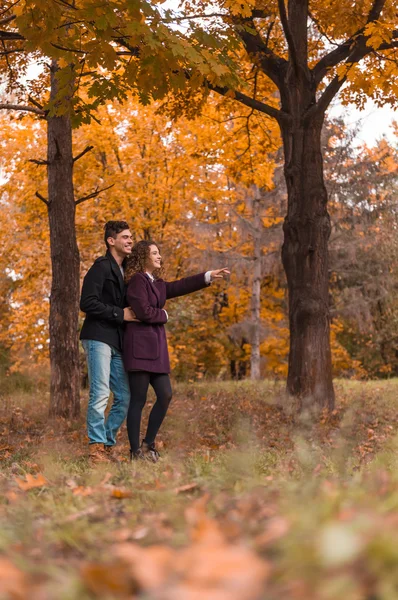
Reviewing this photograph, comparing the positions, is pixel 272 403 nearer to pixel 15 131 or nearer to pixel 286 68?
pixel 286 68

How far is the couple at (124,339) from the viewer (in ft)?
22.0

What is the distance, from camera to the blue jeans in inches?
264

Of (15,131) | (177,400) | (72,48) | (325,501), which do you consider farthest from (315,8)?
(325,501)

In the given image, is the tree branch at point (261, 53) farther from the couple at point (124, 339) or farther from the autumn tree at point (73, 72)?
the couple at point (124, 339)

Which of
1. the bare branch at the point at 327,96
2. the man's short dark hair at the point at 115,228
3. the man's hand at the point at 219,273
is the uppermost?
the bare branch at the point at 327,96

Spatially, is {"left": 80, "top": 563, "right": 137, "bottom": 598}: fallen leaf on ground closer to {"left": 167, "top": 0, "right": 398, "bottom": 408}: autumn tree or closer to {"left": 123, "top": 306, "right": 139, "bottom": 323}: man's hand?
{"left": 123, "top": 306, "right": 139, "bottom": 323}: man's hand

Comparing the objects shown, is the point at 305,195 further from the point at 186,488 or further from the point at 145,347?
the point at 186,488

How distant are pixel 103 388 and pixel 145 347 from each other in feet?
1.83

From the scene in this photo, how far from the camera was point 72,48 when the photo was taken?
7289 mm

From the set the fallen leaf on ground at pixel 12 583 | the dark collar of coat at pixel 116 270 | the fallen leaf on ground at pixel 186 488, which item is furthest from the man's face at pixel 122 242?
the fallen leaf on ground at pixel 12 583

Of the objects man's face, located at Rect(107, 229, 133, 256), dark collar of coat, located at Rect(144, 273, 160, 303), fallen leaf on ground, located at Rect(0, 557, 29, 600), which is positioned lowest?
fallen leaf on ground, located at Rect(0, 557, 29, 600)

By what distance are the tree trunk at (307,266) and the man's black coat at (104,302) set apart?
14.8 feet

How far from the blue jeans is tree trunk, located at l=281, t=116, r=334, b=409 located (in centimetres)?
432

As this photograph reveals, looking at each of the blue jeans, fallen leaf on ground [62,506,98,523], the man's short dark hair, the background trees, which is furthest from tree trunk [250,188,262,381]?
fallen leaf on ground [62,506,98,523]
